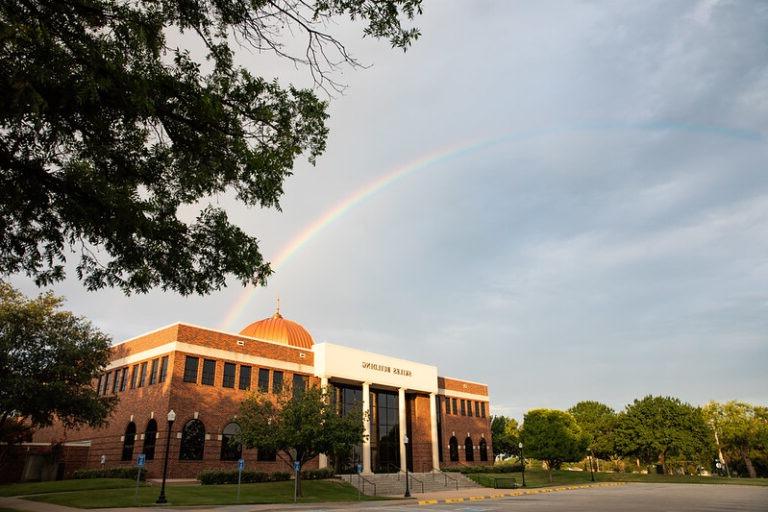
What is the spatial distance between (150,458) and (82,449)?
848 centimetres

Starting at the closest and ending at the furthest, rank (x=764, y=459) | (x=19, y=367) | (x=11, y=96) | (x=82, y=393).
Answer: (x=11, y=96) < (x=19, y=367) < (x=82, y=393) < (x=764, y=459)

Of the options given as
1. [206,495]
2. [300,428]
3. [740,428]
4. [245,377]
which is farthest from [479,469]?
[740,428]

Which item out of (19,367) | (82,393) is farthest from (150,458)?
(19,367)

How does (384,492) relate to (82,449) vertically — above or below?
below

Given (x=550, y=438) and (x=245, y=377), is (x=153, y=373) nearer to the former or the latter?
(x=245, y=377)

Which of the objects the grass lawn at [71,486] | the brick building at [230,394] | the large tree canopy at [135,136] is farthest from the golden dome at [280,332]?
the large tree canopy at [135,136]

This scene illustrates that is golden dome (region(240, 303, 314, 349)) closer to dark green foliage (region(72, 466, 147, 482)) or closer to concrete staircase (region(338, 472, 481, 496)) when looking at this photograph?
concrete staircase (region(338, 472, 481, 496))

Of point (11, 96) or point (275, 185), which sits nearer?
point (11, 96)

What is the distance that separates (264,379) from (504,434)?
57168 millimetres

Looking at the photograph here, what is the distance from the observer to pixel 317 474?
37250 millimetres

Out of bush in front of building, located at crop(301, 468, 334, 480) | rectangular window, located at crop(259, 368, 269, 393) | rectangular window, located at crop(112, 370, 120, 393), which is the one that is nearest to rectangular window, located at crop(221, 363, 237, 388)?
rectangular window, located at crop(259, 368, 269, 393)

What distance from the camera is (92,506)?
21.5 m

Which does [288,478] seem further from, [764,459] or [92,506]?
[764,459]

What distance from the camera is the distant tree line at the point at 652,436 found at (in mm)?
57000
